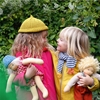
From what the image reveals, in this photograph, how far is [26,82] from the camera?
3.55 m

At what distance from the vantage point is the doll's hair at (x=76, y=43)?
3.74 m

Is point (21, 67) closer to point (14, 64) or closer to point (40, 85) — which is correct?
point (14, 64)

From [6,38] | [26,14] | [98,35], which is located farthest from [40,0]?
[98,35]

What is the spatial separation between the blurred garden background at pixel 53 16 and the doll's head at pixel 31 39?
5.47 feet

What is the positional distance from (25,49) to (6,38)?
2.47m

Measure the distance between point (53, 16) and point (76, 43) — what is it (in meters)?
2.56

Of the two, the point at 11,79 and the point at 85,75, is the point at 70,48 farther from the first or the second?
the point at 11,79

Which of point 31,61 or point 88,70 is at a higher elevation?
point 31,61

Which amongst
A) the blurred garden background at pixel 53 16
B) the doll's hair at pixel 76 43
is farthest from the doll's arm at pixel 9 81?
the blurred garden background at pixel 53 16

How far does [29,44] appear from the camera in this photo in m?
3.72

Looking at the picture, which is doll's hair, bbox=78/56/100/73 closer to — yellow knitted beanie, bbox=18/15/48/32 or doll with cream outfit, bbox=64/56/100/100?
doll with cream outfit, bbox=64/56/100/100

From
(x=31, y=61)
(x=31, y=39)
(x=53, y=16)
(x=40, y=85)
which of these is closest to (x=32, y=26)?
(x=31, y=39)

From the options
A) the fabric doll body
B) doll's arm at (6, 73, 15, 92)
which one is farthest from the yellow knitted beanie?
doll's arm at (6, 73, 15, 92)

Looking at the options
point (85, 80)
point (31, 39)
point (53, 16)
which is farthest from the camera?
point (53, 16)
